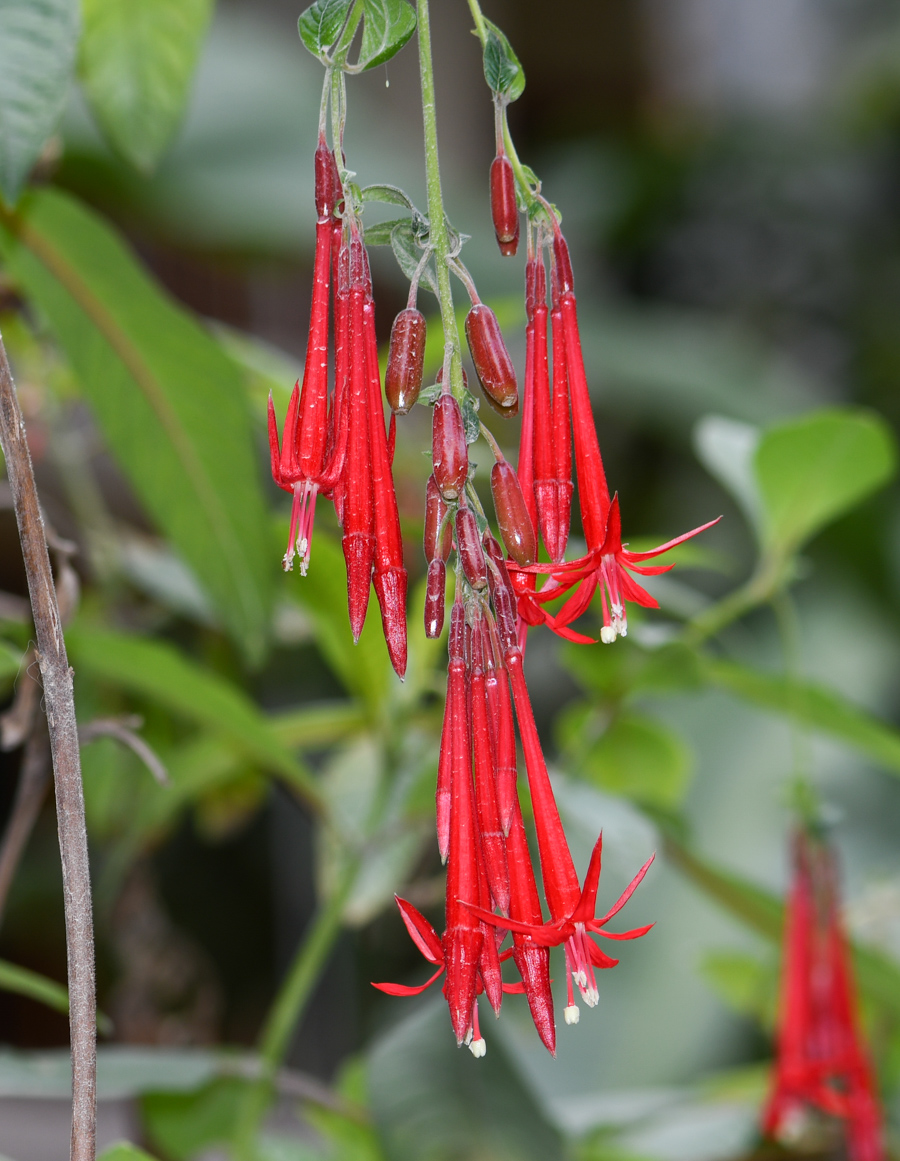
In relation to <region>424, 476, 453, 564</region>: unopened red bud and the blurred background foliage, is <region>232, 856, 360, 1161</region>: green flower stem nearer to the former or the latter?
the blurred background foliage

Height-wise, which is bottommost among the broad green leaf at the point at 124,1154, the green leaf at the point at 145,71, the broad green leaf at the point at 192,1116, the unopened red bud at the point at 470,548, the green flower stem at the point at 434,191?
the broad green leaf at the point at 192,1116

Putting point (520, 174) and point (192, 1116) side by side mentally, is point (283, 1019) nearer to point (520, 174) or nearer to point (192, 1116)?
point (192, 1116)

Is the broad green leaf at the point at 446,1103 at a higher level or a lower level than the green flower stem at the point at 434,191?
lower

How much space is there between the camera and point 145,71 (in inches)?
14.1

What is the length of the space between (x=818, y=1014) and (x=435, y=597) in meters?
0.35

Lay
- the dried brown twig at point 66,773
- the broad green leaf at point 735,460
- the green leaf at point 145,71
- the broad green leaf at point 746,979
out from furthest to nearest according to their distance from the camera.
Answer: the broad green leaf at point 746,979, the broad green leaf at point 735,460, the green leaf at point 145,71, the dried brown twig at point 66,773

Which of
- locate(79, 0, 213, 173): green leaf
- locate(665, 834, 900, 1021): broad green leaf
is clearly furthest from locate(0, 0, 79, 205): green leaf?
locate(665, 834, 900, 1021): broad green leaf

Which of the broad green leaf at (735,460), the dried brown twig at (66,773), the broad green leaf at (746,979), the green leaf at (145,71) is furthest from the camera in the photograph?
the broad green leaf at (746,979)

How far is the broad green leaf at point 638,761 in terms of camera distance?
1.80 ft

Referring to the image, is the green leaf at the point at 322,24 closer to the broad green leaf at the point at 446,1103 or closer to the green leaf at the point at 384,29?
the green leaf at the point at 384,29

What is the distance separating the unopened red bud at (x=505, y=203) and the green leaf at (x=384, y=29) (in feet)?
0.09

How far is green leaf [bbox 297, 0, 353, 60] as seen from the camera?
0.62 feet

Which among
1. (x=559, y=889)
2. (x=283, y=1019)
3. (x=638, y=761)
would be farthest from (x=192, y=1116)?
(x=559, y=889)

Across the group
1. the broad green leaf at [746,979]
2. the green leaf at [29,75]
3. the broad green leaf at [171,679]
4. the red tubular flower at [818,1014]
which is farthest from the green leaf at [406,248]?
the broad green leaf at [746,979]
